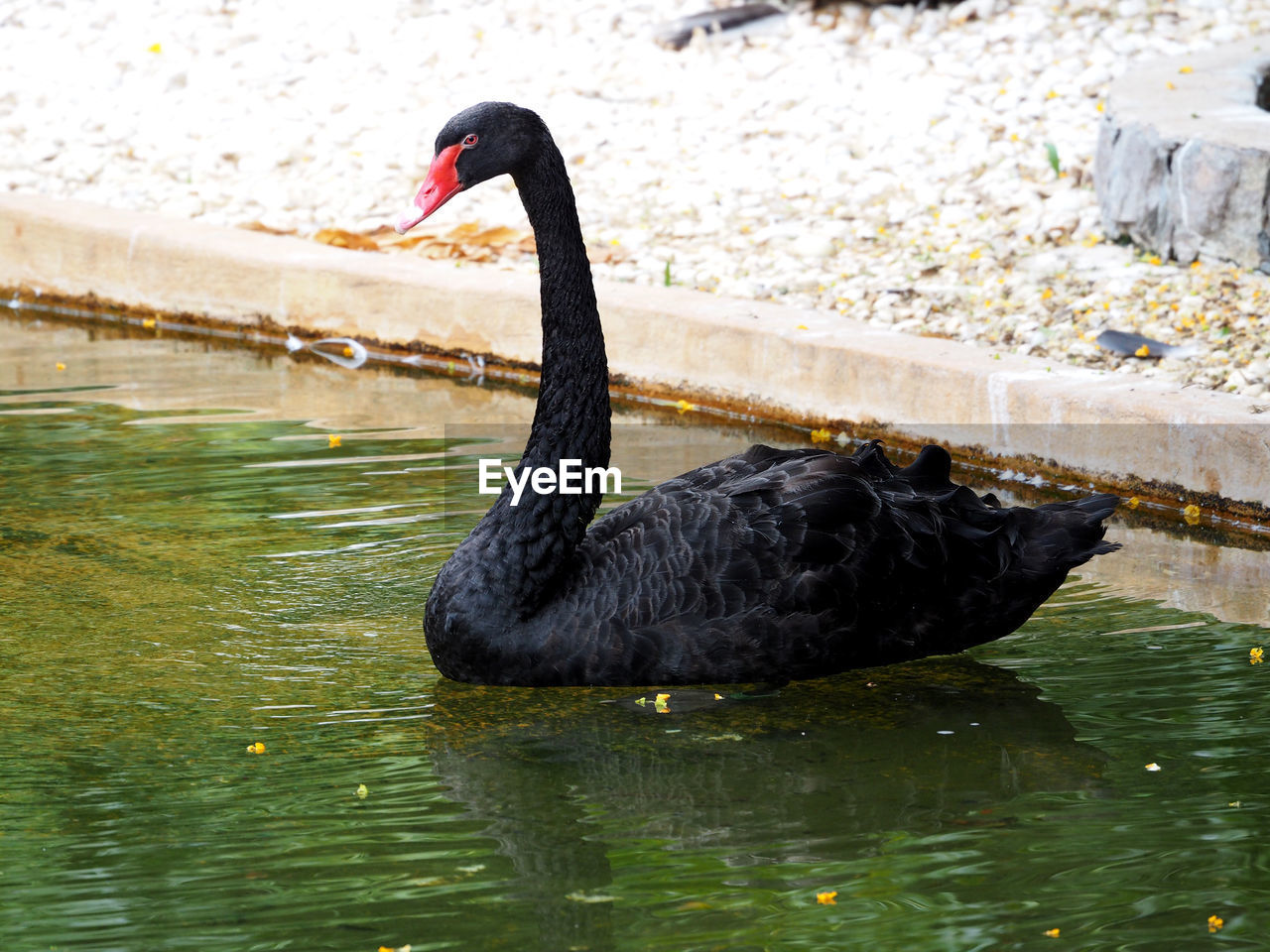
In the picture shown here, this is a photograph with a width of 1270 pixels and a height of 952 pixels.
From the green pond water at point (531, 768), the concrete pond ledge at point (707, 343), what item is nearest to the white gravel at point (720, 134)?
the concrete pond ledge at point (707, 343)

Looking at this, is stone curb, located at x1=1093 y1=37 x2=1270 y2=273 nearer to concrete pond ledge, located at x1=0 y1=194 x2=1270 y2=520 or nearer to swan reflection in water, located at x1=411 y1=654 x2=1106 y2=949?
concrete pond ledge, located at x1=0 y1=194 x2=1270 y2=520

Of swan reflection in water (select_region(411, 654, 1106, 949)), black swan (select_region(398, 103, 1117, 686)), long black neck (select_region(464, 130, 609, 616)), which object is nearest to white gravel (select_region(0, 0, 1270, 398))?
black swan (select_region(398, 103, 1117, 686))

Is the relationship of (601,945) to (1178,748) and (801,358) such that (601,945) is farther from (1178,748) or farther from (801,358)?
(801,358)

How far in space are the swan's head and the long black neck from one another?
0.09m

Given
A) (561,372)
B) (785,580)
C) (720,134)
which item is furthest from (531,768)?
(720,134)

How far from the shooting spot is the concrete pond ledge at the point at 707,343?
18.4ft

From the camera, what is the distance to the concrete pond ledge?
560 centimetres

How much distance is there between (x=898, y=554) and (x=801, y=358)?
2.24 m

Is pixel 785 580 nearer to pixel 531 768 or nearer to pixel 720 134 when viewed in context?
pixel 531 768

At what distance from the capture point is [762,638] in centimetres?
423

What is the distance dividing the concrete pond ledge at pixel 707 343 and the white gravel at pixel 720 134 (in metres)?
0.42

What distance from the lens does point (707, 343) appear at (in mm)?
6789

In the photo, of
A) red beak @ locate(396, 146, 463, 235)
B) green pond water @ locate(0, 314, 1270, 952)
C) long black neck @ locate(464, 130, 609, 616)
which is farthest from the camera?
Answer: long black neck @ locate(464, 130, 609, 616)

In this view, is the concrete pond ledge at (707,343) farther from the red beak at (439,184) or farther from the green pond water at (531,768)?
the red beak at (439,184)
